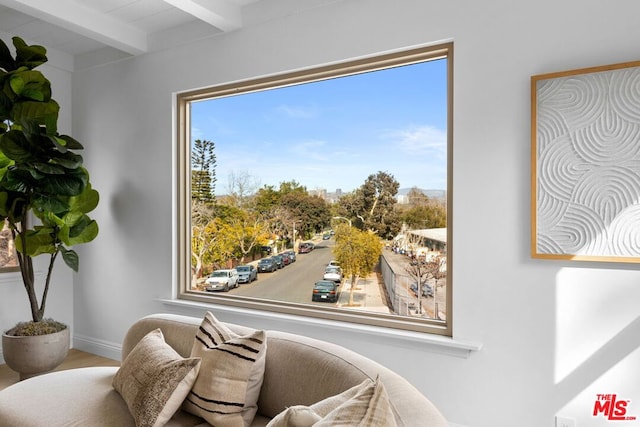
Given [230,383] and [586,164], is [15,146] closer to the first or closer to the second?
[230,383]

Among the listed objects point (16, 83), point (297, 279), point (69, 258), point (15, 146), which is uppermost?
point (16, 83)

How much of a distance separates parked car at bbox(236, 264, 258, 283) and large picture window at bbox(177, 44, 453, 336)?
2 centimetres

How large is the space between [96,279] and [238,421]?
9.85 feet

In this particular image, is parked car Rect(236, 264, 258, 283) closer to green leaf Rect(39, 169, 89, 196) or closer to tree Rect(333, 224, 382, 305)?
tree Rect(333, 224, 382, 305)

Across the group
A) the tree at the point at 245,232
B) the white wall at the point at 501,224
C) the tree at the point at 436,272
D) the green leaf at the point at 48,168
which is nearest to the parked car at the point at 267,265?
the tree at the point at 245,232

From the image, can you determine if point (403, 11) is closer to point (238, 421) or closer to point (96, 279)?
point (238, 421)

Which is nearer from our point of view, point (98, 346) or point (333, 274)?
point (333, 274)

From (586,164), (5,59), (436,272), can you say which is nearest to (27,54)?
(5,59)

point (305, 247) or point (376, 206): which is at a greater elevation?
point (376, 206)

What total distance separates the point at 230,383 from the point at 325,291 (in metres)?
1.38

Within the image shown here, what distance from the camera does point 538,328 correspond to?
7.38 feet

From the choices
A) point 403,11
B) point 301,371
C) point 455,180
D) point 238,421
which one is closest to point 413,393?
point 301,371

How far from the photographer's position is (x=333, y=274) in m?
3.03

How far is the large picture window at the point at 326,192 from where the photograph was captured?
8.81 ft
